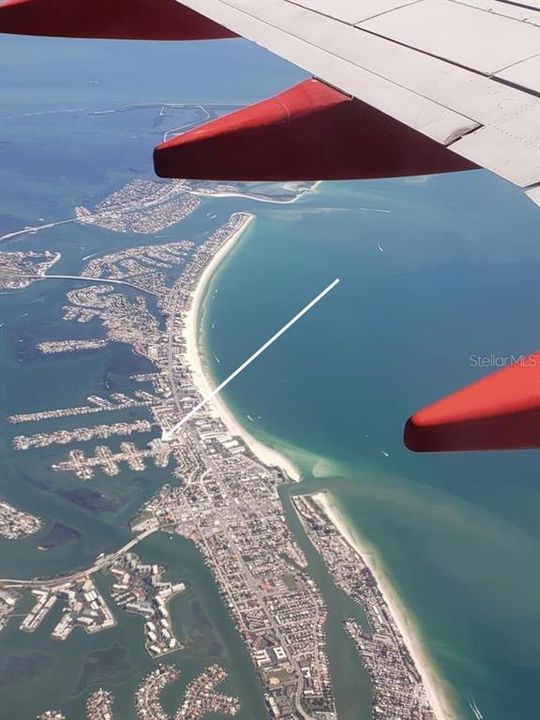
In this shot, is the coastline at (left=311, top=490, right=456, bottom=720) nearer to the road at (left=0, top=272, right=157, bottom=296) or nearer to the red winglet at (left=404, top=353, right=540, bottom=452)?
the red winglet at (left=404, top=353, right=540, bottom=452)

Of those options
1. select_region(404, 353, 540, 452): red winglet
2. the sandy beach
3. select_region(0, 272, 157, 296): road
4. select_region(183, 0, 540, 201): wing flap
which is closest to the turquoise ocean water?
the sandy beach

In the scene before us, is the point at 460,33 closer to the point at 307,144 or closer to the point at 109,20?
the point at 307,144

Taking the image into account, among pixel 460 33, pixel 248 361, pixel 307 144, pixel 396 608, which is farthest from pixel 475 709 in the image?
pixel 248 361

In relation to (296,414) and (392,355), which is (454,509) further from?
(392,355)

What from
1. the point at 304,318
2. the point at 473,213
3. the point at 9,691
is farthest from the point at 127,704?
the point at 473,213

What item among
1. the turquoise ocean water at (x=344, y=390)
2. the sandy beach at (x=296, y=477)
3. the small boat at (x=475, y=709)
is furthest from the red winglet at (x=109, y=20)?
the small boat at (x=475, y=709)

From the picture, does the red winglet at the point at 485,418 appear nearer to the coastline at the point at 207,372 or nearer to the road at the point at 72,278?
the coastline at the point at 207,372

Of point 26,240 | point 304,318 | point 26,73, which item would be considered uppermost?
point 304,318
